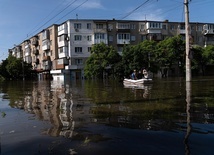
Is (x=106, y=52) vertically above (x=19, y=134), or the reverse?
(x=106, y=52)

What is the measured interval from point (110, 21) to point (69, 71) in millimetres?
18699

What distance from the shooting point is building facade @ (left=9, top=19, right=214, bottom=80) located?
77625 mm

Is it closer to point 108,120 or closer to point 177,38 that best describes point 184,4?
point 108,120

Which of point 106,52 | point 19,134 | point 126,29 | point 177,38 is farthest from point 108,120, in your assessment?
point 126,29

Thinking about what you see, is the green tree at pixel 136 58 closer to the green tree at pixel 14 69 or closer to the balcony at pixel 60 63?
the balcony at pixel 60 63

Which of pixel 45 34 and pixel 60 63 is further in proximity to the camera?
pixel 45 34

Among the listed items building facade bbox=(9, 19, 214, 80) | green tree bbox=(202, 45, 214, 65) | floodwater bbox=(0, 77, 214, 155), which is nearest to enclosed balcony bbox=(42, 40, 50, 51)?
building facade bbox=(9, 19, 214, 80)

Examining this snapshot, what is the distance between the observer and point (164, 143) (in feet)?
19.9

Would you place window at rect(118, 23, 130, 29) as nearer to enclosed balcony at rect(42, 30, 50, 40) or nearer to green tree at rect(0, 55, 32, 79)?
enclosed balcony at rect(42, 30, 50, 40)

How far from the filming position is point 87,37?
78.5m

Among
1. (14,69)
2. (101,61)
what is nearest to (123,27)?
(101,61)

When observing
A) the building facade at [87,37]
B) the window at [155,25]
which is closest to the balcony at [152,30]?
the building facade at [87,37]

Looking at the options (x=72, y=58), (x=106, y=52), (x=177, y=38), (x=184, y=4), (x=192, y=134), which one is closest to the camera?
(x=192, y=134)

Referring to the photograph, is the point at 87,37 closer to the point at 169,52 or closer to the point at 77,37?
the point at 77,37
